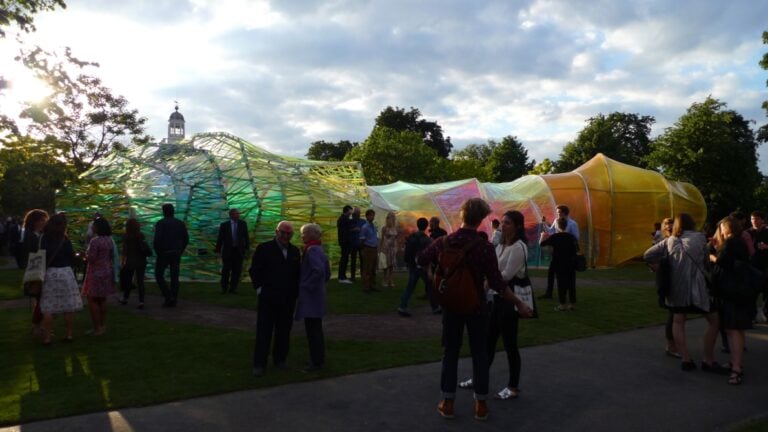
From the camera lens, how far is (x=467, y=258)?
459 centimetres

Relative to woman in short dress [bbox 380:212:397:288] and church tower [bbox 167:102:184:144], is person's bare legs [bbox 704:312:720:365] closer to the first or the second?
woman in short dress [bbox 380:212:397:288]

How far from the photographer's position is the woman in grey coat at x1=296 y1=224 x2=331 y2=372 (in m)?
6.13

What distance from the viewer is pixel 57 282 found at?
7.29 metres

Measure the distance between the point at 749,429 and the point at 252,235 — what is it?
12189 millimetres

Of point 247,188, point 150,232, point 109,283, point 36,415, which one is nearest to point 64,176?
point 150,232

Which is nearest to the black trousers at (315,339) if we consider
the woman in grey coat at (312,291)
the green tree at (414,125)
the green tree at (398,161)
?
the woman in grey coat at (312,291)

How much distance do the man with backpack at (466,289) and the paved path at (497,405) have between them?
1.08 ft

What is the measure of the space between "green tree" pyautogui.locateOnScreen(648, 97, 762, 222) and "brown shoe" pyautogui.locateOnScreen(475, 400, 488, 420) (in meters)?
25.9

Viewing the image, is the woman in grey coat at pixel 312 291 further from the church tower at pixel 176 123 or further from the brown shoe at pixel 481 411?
the church tower at pixel 176 123

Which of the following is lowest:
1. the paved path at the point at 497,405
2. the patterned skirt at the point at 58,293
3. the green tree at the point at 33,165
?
the paved path at the point at 497,405

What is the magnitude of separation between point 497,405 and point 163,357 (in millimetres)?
4129

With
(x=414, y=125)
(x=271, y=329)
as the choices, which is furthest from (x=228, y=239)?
(x=414, y=125)

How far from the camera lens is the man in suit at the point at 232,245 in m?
12.0

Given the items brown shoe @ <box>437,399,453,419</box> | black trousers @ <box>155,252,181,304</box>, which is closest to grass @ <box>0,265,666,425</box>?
black trousers @ <box>155,252,181,304</box>
